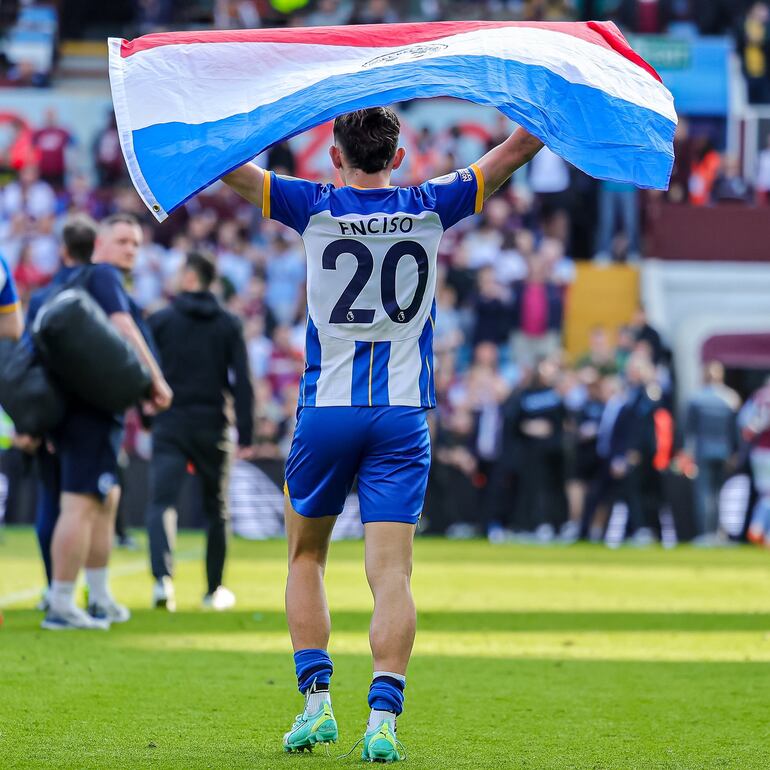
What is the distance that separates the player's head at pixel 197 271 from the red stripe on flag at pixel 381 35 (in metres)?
4.49

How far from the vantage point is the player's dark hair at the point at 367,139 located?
574cm

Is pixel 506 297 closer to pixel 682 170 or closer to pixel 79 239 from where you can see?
pixel 682 170

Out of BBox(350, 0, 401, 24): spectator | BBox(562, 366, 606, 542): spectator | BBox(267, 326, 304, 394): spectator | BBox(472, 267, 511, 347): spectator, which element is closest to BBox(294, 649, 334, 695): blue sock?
BBox(562, 366, 606, 542): spectator

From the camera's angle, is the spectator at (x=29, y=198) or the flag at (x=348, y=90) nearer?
the flag at (x=348, y=90)

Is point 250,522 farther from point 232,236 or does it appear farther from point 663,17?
point 663,17

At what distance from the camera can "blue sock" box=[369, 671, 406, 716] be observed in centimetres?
547

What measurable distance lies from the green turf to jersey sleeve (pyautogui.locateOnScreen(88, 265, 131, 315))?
5.92 feet

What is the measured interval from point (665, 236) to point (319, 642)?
69.5 ft

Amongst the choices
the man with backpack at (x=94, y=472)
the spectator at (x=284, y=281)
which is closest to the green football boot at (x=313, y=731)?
the man with backpack at (x=94, y=472)

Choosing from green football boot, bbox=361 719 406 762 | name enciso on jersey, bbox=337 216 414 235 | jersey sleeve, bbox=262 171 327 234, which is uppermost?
jersey sleeve, bbox=262 171 327 234

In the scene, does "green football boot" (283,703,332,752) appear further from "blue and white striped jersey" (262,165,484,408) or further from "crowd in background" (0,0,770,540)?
"crowd in background" (0,0,770,540)

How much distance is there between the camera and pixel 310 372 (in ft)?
19.0

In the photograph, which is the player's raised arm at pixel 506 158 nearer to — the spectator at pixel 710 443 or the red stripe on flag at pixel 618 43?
the red stripe on flag at pixel 618 43

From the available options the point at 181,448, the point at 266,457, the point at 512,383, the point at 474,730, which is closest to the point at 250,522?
the point at 266,457
